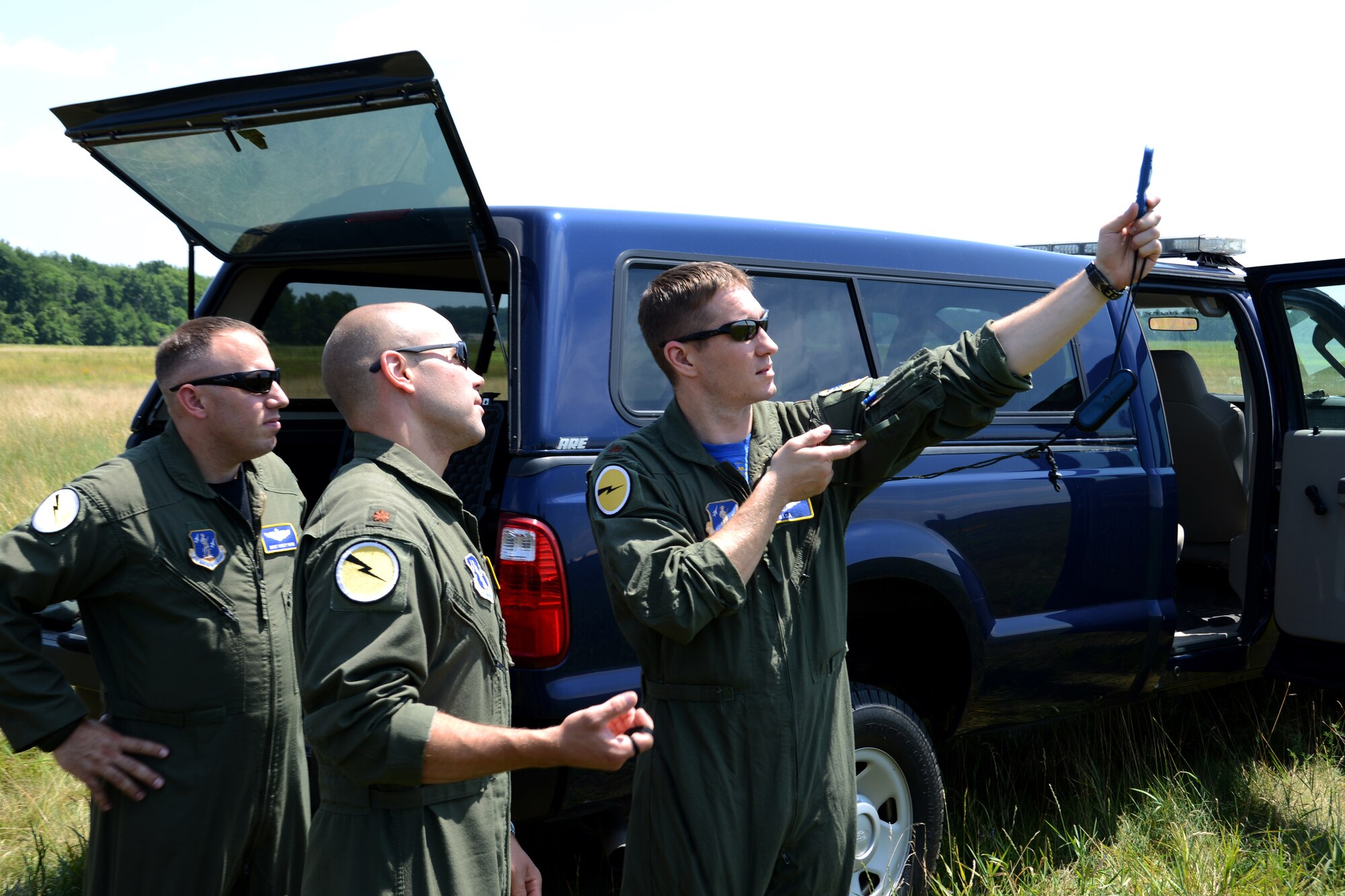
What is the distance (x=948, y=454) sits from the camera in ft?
11.0

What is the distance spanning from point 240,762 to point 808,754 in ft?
4.14

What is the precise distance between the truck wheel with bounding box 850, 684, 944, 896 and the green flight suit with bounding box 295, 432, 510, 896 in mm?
1551

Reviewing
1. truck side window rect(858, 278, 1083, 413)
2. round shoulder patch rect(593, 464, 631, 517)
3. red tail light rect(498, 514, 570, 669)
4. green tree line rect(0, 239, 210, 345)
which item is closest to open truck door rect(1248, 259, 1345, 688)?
truck side window rect(858, 278, 1083, 413)

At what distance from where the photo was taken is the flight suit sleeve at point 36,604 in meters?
2.30

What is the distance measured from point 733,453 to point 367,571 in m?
0.81

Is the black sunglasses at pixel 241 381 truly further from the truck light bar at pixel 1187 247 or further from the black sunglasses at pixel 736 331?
the truck light bar at pixel 1187 247

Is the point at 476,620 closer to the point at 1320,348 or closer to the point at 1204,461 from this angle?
the point at 1320,348

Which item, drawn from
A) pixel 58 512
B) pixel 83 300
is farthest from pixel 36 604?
pixel 83 300

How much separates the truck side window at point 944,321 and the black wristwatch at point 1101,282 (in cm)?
110

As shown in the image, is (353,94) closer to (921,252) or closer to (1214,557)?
(921,252)

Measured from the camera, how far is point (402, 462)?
1864 millimetres

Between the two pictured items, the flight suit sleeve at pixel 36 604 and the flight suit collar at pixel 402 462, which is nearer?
the flight suit collar at pixel 402 462

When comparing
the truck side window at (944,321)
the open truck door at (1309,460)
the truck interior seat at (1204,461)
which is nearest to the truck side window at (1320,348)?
the open truck door at (1309,460)

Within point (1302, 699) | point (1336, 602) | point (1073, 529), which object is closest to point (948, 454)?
point (1073, 529)
